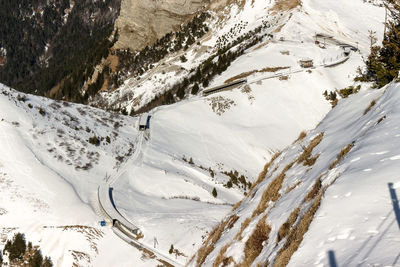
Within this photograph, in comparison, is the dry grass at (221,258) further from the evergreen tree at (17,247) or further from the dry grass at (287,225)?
the evergreen tree at (17,247)

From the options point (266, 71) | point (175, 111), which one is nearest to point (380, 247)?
point (175, 111)

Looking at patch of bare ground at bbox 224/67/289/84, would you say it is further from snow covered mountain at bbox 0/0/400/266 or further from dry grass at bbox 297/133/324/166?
dry grass at bbox 297/133/324/166

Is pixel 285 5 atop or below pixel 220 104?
atop

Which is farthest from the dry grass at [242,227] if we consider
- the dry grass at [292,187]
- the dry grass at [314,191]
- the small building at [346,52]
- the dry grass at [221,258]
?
the small building at [346,52]

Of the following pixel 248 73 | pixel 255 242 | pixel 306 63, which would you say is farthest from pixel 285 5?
pixel 255 242

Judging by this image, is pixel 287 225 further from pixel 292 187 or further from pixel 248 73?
pixel 248 73

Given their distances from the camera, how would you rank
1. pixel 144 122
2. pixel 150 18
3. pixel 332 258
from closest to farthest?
pixel 332 258 < pixel 144 122 < pixel 150 18

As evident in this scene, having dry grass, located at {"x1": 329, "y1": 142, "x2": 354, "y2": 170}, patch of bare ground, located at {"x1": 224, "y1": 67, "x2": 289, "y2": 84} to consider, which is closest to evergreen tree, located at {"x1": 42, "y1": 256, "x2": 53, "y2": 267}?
dry grass, located at {"x1": 329, "y1": 142, "x2": 354, "y2": 170}
